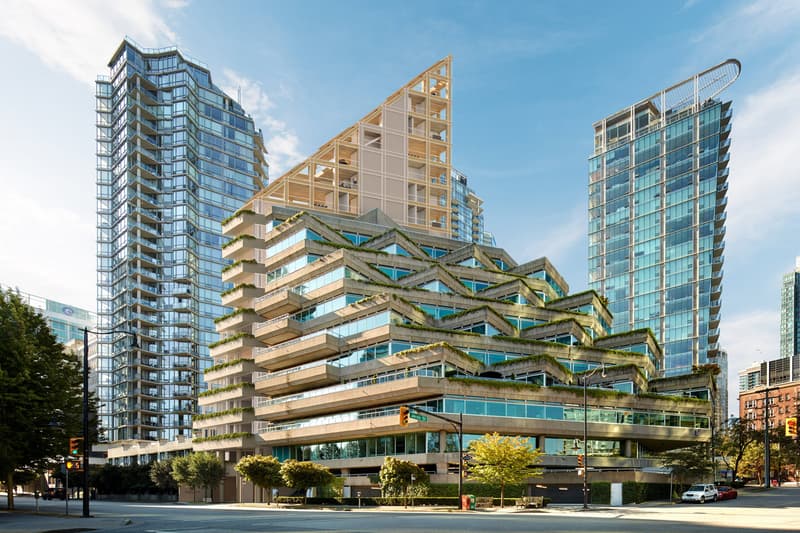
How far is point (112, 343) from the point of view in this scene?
14475 centimetres

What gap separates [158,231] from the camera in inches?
5669

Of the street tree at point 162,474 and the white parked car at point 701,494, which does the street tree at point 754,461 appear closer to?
the white parked car at point 701,494

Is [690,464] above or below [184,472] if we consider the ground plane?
above

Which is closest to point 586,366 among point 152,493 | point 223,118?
point 152,493

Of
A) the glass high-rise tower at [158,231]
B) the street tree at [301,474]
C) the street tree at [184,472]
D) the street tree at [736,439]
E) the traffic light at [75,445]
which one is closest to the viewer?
the traffic light at [75,445]

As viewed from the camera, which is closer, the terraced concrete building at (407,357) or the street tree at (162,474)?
the terraced concrete building at (407,357)

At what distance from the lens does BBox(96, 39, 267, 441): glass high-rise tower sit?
455 feet

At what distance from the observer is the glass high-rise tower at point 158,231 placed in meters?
139

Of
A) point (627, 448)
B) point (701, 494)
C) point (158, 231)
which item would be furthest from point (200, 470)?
point (158, 231)

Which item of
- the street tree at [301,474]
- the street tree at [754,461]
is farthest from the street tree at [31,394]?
the street tree at [754,461]

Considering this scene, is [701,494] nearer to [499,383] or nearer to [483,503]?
[483,503]

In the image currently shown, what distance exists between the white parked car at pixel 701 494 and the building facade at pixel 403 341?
945cm

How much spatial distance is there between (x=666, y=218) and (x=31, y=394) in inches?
5151

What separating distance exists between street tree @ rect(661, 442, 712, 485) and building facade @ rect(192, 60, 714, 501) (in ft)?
18.4
